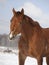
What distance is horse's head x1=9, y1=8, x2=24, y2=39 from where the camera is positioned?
5.72 metres

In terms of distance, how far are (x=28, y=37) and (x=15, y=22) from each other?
670mm

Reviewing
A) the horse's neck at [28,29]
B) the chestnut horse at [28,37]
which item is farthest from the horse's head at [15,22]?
the horse's neck at [28,29]

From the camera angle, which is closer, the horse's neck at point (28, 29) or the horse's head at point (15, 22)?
the horse's head at point (15, 22)

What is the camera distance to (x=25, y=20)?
6.06 m

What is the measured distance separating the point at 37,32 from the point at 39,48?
0.45 metres

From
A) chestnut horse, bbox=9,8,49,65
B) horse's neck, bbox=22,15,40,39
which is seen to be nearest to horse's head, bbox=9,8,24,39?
chestnut horse, bbox=9,8,49,65

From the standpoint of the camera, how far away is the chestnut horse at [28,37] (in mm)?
5773

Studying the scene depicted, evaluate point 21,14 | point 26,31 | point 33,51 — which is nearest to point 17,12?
point 21,14

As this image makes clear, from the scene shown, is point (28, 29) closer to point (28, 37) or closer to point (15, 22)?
point (28, 37)

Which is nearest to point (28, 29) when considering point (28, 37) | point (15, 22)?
point (28, 37)

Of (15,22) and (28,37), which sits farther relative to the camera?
(28,37)

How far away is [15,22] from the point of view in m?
5.72

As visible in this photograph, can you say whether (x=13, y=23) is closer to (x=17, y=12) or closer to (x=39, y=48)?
(x=17, y=12)

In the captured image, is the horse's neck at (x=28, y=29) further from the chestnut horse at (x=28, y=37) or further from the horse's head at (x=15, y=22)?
the horse's head at (x=15, y=22)
